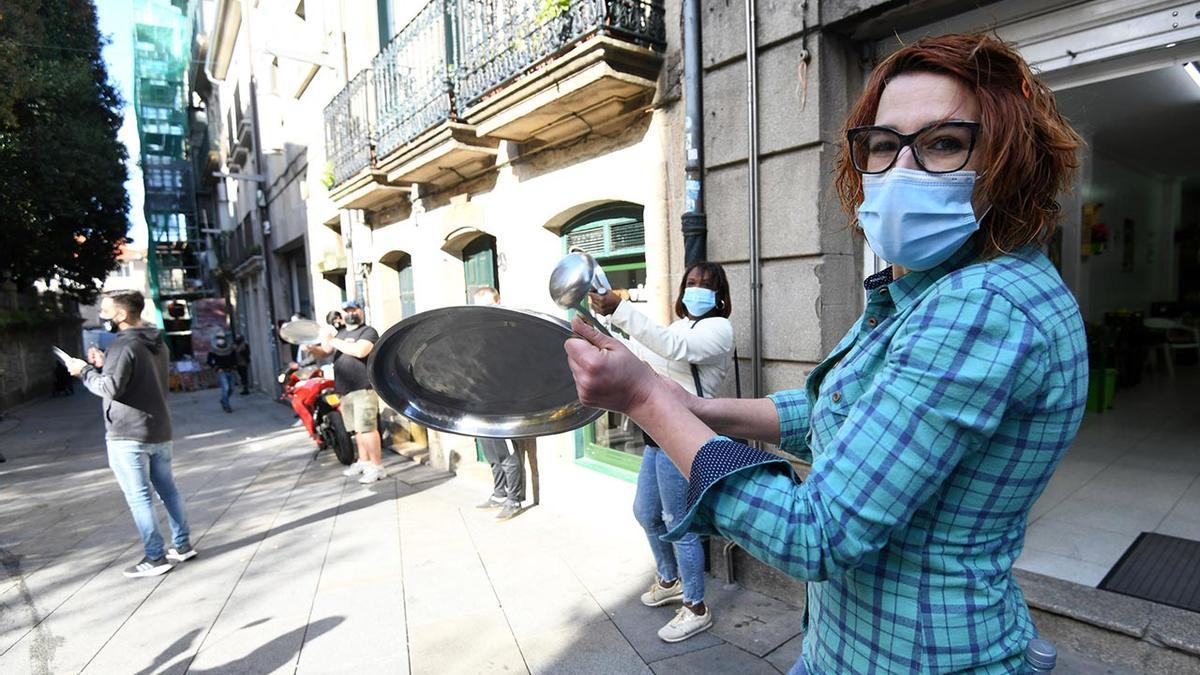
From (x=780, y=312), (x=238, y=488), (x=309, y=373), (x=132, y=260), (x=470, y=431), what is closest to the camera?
(x=470, y=431)

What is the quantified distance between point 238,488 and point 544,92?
5.77 metres

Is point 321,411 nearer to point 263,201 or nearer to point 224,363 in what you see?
point 224,363

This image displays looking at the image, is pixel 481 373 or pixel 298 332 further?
pixel 298 332

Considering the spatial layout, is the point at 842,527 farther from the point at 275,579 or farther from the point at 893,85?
the point at 275,579

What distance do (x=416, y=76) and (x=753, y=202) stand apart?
5.05 meters

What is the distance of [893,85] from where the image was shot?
104 centimetres

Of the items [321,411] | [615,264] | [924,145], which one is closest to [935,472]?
[924,145]

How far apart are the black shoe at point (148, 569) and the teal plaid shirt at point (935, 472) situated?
5.16 m

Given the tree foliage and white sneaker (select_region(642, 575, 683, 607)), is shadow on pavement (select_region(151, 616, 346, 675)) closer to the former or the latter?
white sneaker (select_region(642, 575, 683, 607))

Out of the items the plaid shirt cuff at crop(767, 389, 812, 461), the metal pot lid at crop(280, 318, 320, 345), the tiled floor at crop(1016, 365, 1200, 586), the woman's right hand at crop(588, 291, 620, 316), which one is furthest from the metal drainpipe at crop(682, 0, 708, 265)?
the metal pot lid at crop(280, 318, 320, 345)

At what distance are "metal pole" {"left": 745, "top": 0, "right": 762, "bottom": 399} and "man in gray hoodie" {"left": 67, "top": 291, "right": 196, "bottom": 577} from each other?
4.32 m

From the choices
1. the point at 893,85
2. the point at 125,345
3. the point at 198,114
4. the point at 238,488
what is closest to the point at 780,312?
the point at 893,85

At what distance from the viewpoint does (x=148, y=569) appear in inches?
178

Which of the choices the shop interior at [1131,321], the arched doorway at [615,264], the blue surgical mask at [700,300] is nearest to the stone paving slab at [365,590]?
the arched doorway at [615,264]
